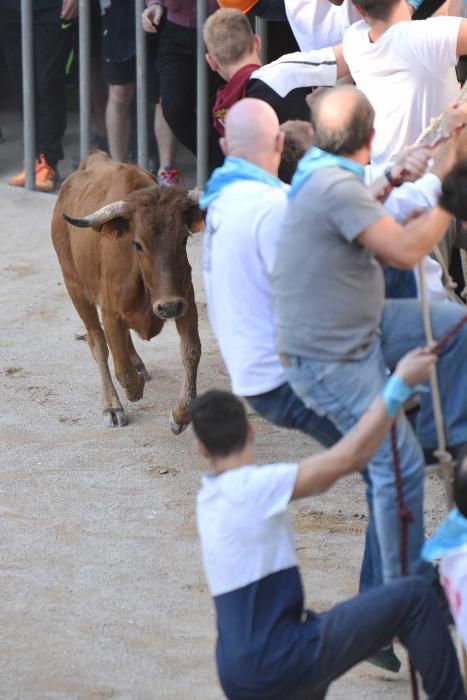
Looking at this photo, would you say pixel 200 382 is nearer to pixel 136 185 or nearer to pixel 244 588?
pixel 136 185

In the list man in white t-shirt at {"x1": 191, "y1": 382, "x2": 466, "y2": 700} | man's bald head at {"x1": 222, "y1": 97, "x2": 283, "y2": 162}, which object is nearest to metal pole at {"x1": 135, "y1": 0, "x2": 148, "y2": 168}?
man's bald head at {"x1": 222, "y1": 97, "x2": 283, "y2": 162}

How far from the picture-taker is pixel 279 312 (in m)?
4.91

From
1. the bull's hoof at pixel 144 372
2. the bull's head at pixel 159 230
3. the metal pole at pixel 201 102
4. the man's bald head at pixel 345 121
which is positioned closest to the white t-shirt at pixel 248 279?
the man's bald head at pixel 345 121

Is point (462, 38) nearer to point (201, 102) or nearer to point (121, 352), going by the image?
point (121, 352)

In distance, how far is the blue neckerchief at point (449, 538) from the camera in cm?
464

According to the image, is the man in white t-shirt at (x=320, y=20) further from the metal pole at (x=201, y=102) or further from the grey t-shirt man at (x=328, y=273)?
the grey t-shirt man at (x=328, y=273)

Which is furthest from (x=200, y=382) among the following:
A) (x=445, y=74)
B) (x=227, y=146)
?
(x=227, y=146)

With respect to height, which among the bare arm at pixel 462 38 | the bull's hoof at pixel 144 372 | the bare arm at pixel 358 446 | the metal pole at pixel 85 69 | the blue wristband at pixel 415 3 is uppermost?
the bare arm at pixel 462 38

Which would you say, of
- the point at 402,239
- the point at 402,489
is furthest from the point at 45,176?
the point at 402,239

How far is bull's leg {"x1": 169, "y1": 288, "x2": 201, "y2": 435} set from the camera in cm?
812

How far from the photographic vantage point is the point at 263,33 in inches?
409

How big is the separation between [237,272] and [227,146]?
48cm

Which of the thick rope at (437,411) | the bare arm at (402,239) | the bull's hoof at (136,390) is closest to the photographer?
the bare arm at (402,239)

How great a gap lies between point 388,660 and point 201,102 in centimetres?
607
